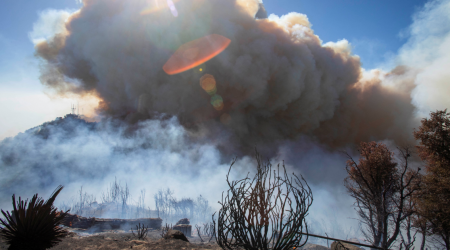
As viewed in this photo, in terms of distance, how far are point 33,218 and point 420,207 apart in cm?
1477

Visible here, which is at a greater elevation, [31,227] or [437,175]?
[437,175]

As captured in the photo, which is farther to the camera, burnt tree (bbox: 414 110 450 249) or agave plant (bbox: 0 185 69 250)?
burnt tree (bbox: 414 110 450 249)

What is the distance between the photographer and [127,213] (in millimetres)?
29672

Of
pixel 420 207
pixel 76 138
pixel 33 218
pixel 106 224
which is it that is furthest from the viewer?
pixel 76 138

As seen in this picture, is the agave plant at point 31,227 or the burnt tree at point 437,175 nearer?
the agave plant at point 31,227

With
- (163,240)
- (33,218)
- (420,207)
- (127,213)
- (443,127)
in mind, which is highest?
(443,127)

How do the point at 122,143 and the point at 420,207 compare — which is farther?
the point at 122,143

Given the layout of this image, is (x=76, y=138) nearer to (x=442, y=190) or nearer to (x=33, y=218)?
(x=33, y=218)

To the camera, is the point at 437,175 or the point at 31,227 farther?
the point at 437,175

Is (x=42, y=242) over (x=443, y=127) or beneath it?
beneath

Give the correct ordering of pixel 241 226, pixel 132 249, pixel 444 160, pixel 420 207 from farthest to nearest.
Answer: pixel 420 207 → pixel 444 160 → pixel 132 249 → pixel 241 226

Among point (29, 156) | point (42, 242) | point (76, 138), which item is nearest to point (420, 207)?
point (42, 242)

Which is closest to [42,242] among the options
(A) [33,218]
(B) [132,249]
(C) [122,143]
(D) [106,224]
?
(A) [33,218]

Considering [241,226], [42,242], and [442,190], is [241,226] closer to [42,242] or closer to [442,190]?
[42,242]
